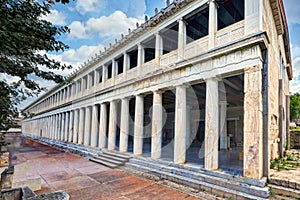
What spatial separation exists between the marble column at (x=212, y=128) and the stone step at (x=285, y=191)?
1.58 metres

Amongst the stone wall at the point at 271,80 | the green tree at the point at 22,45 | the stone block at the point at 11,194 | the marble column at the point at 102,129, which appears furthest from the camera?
the marble column at the point at 102,129

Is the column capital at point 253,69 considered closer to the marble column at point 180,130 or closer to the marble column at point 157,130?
the marble column at point 180,130

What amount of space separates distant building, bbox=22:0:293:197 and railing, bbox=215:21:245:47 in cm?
3

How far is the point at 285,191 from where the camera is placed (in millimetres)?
4781

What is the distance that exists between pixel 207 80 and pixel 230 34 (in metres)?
1.59

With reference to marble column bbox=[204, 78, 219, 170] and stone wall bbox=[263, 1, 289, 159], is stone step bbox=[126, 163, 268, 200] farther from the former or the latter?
stone wall bbox=[263, 1, 289, 159]

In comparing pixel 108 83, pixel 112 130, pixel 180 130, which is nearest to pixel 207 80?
pixel 180 130

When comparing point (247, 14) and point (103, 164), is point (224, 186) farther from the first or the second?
point (103, 164)

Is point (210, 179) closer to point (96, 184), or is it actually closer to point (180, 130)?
point (180, 130)

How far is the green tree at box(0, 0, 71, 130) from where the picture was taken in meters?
2.84

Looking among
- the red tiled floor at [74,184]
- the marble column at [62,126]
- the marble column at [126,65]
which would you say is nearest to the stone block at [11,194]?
the red tiled floor at [74,184]

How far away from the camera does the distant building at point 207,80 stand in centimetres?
531

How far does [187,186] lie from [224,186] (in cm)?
125

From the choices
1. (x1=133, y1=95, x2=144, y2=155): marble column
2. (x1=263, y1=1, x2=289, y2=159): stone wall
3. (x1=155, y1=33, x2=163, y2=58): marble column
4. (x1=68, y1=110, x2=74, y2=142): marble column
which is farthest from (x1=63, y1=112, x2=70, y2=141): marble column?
(x1=263, y1=1, x2=289, y2=159): stone wall
